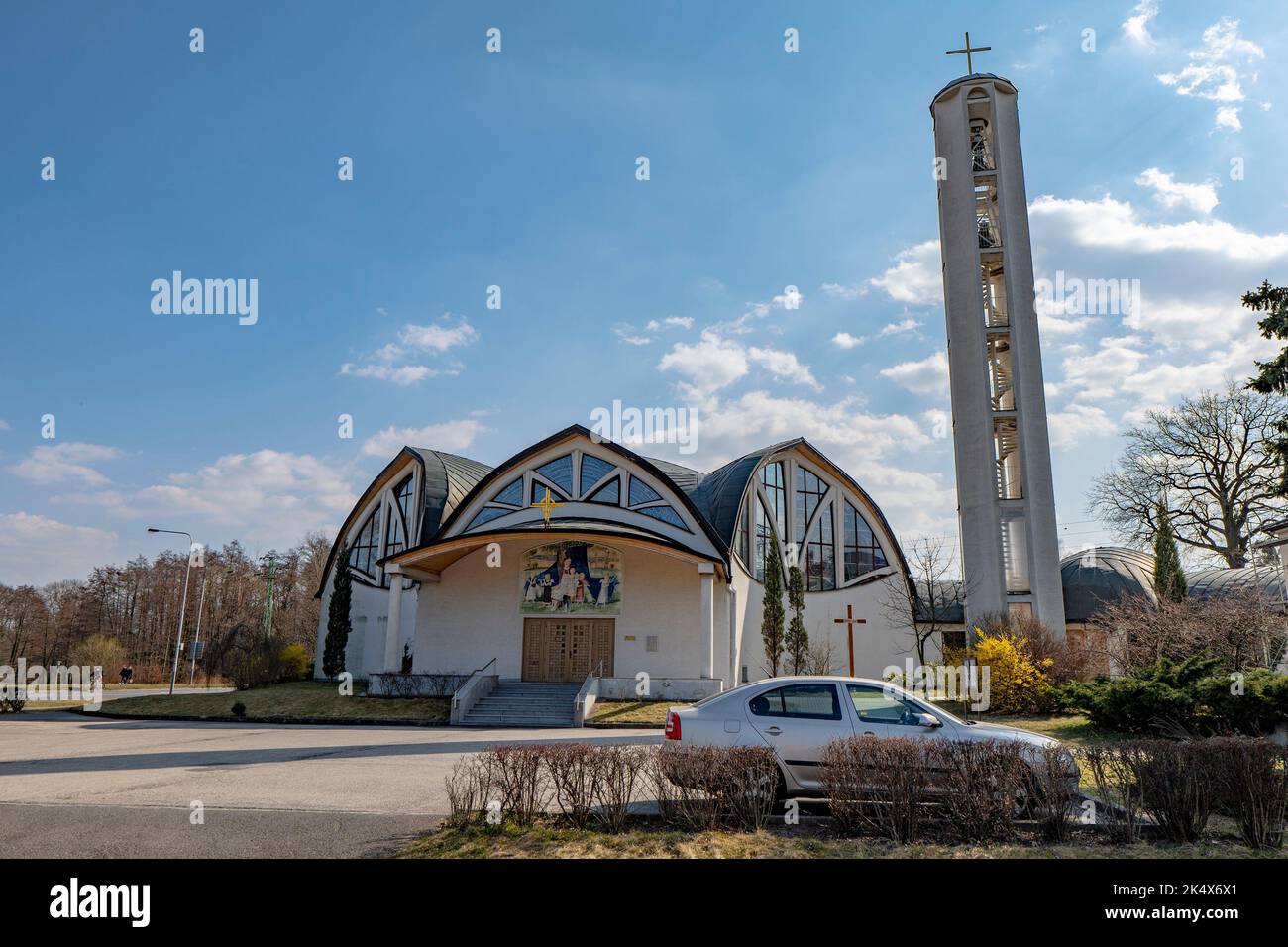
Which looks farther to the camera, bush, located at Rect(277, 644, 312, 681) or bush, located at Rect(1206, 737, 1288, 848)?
bush, located at Rect(277, 644, 312, 681)

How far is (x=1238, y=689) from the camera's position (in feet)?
39.8

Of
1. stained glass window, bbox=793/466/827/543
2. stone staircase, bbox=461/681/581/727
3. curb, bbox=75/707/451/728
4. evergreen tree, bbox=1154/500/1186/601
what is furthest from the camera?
stained glass window, bbox=793/466/827/543

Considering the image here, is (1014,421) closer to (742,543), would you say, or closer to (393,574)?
(742,543)

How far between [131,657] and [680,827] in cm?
6145

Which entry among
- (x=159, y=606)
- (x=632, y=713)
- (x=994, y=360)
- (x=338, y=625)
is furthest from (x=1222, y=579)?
(x=159, y=606)

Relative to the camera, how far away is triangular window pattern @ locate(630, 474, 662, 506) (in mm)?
28112

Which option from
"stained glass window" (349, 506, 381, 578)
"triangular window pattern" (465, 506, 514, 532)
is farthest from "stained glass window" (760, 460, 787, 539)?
"stained glass window" (349, 506, 381, 578)

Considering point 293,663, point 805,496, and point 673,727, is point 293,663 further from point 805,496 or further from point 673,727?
point 673,727

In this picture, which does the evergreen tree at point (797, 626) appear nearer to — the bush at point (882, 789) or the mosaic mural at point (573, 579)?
the mosaic mural at point (573, 579)

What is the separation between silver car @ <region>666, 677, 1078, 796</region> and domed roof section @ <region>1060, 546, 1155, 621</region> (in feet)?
91.1

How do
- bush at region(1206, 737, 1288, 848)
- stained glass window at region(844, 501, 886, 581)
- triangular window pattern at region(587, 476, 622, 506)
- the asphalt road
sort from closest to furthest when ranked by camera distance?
bush at region(1206, 737, 1288, 848)
the asphalt road
triangular window pattern at region(587, 476, 622, 506)
stained glass window at region(844, 501, 886, 581)

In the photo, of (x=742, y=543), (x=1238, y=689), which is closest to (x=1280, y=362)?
(x=1238, y=689)

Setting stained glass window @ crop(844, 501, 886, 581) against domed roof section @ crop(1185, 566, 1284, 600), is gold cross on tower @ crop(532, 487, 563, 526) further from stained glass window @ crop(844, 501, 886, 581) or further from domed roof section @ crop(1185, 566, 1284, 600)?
domed roof section @ crop(1185, 566, 1284, 600)

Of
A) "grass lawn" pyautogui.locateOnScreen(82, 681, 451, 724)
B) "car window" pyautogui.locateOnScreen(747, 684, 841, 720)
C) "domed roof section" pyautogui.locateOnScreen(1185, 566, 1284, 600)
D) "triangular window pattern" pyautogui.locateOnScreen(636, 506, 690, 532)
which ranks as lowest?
"grass lawn" pyautogui.locateOnScreen(82, 681, 451, 724)
